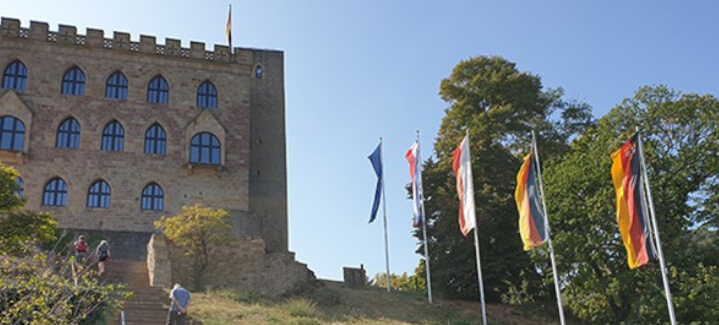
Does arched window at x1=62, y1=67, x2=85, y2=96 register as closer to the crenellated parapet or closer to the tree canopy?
the crenellated parapet

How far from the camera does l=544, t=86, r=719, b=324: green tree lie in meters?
22.8

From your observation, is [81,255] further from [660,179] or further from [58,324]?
[660,179]

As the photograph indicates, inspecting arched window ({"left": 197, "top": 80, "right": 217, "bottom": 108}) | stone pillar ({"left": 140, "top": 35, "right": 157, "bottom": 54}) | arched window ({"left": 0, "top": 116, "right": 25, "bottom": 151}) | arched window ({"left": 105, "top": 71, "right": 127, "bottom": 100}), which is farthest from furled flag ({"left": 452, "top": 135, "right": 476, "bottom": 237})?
arched window ({"left": 0, "top": 116, "right": 25, "bottom": 151})

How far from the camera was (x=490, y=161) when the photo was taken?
104 ft

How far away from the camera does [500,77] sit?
33.9 m

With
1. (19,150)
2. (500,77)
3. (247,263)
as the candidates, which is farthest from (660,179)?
(19,150)

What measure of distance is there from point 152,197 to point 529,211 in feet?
64.6


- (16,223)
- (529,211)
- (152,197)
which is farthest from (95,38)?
(529,211)

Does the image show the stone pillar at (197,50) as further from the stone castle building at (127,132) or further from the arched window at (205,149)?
the arched window at (205,149)

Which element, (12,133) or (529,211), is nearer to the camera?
(529,211)

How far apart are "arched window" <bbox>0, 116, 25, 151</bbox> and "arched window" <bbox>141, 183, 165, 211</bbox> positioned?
19.3ft

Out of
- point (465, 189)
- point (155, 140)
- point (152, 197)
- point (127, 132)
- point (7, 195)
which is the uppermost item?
point (127, 132)

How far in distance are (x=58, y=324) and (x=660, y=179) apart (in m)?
19.0

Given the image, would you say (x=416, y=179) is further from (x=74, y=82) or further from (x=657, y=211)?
(x=74, y=82)
